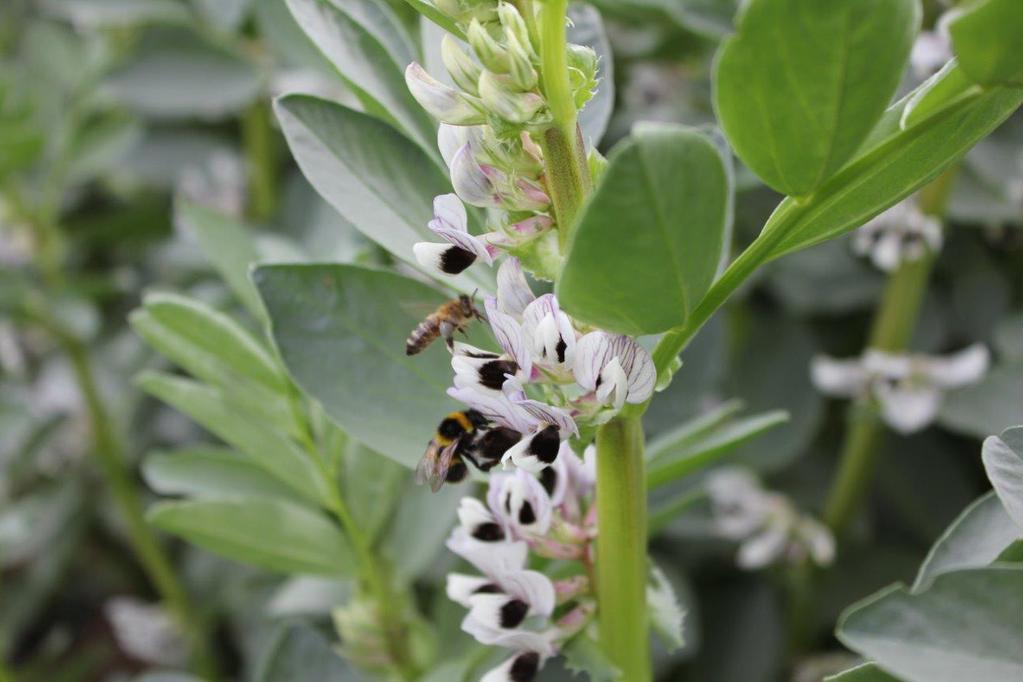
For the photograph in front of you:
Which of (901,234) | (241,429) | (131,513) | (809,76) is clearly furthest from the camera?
(131,513)

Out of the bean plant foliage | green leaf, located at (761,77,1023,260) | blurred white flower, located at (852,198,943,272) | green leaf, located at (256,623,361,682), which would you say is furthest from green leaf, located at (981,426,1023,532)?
blurred white flower, located at (852,198,943,272)

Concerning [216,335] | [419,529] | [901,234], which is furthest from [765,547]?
[216,335]

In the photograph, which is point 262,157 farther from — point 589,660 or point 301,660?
point 589,660

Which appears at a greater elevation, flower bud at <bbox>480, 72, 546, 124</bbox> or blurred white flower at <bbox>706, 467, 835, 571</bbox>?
flower bud at <bbox>480, 72, 546, 124</bbox>

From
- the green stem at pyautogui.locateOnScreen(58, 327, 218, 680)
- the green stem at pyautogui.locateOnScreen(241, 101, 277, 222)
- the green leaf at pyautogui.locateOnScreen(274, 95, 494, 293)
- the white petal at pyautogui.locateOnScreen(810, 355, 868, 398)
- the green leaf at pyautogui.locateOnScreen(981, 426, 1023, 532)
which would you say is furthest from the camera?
the green stem at pyautogui.locateOnScreen(241, 101, 277, 222)

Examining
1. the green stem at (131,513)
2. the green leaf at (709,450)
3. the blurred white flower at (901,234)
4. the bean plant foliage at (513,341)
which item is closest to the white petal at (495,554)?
the bean plant foliage at (513,341)

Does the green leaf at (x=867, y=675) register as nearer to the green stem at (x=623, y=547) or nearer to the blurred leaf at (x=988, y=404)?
the green stem at (x=623, y=547)

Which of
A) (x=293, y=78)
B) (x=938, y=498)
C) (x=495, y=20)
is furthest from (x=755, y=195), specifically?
(x=495, y=20)

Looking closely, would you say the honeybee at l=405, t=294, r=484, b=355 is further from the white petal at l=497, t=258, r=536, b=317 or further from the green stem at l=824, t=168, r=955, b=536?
the green stem at l=824, t=168, r=955, b=536
